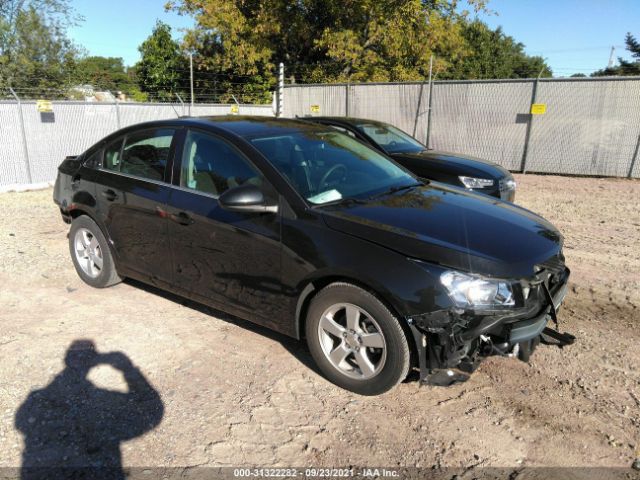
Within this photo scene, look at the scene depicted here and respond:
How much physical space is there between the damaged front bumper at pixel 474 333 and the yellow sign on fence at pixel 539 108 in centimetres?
1131

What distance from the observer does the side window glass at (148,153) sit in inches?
164

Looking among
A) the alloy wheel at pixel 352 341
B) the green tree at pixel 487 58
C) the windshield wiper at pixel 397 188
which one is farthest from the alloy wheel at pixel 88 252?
the green tree at pixel 487 58

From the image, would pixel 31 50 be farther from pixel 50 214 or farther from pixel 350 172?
pixel 350 172

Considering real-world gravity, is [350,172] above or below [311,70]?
below

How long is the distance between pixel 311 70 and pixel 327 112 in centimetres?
711

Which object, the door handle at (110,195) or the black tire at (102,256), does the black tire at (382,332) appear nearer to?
the door handle at (110,195)

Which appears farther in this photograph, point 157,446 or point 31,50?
point 31,50

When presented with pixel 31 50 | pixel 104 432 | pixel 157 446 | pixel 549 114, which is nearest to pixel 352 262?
pixel 157 446

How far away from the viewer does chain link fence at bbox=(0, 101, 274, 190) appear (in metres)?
10.4

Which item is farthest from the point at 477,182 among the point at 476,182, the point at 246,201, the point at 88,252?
the point at 88,252

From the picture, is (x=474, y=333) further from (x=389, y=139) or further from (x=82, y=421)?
(x=389, y=139)

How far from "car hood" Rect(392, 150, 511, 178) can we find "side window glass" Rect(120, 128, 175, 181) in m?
3.98

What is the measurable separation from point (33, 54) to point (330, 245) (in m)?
20.4

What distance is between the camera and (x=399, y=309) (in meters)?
2.84
